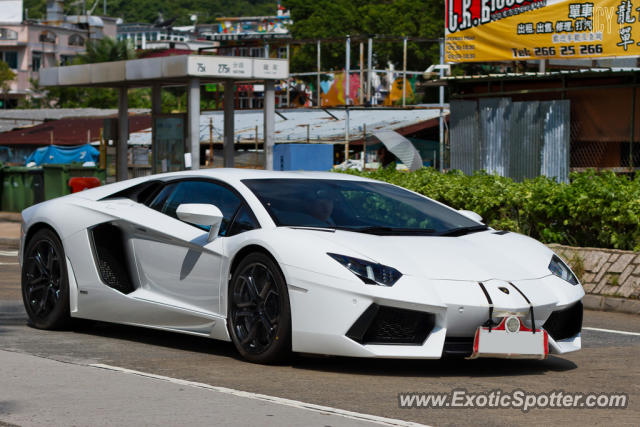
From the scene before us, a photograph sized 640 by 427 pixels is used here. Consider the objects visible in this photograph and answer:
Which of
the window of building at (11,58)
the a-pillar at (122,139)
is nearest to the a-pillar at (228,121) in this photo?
the a-pillar at (122,139)

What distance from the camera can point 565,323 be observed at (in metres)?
6.69

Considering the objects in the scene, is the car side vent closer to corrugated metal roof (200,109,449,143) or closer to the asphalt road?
the asphalt road

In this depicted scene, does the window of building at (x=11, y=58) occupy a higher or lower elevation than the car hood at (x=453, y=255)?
higher

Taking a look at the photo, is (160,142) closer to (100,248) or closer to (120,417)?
(100,248)

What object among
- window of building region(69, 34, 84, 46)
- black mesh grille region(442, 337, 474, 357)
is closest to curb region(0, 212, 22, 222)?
black mesh grille region(442, 337, 474, 357)

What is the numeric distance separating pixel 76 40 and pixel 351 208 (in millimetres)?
116357

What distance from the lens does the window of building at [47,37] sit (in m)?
111

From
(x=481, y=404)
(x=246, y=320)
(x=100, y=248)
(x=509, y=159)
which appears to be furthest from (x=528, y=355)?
(x=509, y=159)

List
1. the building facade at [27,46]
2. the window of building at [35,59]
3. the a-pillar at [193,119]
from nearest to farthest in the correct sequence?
the a-pillar at [193,119], the building facade at [27,46], the window of building at [35,59]

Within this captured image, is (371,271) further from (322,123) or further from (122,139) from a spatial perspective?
(322,123)

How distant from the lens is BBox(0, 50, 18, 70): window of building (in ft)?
355

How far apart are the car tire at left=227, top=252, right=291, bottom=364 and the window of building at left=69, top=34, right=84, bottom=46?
11543 cm

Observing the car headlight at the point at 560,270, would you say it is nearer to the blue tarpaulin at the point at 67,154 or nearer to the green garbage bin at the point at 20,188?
the green garbage bin at the point at 20,188

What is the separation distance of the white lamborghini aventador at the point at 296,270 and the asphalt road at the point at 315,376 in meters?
0.18
